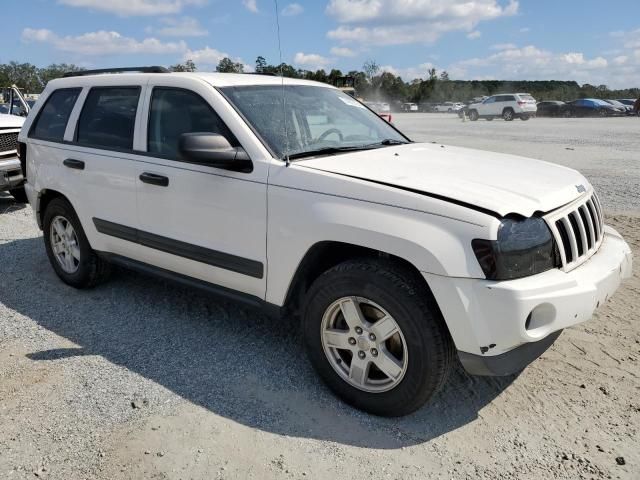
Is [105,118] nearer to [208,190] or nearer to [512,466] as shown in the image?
[208,190]

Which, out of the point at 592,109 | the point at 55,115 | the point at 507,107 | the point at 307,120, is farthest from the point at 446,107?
the point at 307,120

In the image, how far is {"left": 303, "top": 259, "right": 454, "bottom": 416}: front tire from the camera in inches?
109

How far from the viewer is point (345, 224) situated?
2.90 m

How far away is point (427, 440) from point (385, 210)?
1.21 metres

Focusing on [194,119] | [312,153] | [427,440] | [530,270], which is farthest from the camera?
[194,119]

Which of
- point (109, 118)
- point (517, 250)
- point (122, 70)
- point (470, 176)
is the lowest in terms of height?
point (517, 250)

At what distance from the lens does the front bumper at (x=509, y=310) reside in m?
2.54

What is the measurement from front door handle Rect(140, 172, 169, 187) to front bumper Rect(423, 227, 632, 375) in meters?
1.97

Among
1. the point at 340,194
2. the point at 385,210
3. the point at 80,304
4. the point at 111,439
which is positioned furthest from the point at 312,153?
the point at 80,304

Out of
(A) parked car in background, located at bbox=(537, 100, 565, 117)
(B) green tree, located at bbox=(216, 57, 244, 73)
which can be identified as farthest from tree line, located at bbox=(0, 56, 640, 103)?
(B) green tree, located at bbox=(216, 57, 244, 73)

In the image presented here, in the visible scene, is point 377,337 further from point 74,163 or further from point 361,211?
point 74,163

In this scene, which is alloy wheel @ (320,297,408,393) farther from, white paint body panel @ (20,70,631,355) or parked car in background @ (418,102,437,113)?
parked car in background @ (418,102,437,113)

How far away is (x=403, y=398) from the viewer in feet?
9.57

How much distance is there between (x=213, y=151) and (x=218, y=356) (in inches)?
55.3
